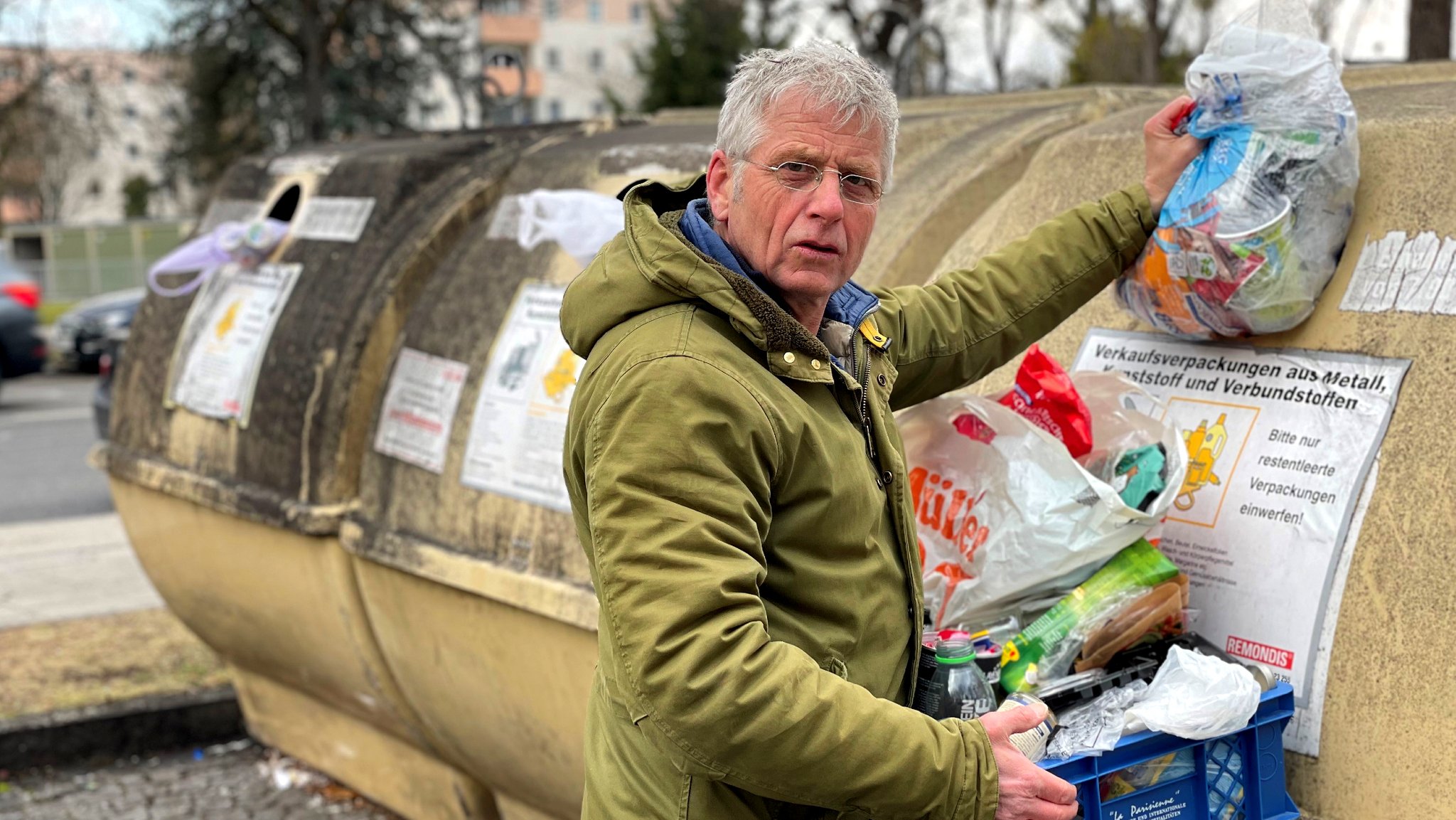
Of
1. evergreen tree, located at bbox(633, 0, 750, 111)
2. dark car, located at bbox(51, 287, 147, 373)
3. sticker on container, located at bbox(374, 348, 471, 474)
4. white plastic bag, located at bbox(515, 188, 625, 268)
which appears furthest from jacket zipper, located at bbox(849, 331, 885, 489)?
evergreen tree, located at bbox(633, 0, 750, 111)

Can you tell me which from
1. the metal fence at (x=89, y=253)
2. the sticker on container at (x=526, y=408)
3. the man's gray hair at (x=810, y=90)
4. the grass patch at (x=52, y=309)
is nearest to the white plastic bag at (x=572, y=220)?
the sticker on container at (x=526, y=408)

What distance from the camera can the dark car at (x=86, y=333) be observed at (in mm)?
16547

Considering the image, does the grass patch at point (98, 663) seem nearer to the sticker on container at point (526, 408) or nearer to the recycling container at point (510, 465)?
the recycling container at point (510, 465)

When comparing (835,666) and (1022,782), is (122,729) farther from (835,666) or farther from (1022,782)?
(1022,782)

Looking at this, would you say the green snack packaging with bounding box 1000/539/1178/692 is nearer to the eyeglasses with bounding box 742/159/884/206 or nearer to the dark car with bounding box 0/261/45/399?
the eyeglasses with bounding box 742/159/884/206

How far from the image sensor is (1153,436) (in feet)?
7.46

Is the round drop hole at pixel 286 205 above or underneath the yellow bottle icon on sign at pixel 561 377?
above

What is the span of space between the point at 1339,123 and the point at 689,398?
1.22m

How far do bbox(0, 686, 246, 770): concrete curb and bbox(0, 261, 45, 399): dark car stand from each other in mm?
9244

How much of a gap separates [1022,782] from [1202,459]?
2.85 ft

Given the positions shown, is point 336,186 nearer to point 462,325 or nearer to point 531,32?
point 462,325

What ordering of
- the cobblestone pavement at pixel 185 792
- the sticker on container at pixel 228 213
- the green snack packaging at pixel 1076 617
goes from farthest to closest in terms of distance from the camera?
the sticker on container at pixel 228 213 → the cobblestone pavement at pixel 185 792 → the green snack packaging at pixel 1076 617

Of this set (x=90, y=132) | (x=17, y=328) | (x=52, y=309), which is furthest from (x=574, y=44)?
(x=17, y=328)

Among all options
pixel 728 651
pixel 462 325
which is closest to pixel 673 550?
pixel 728 651
